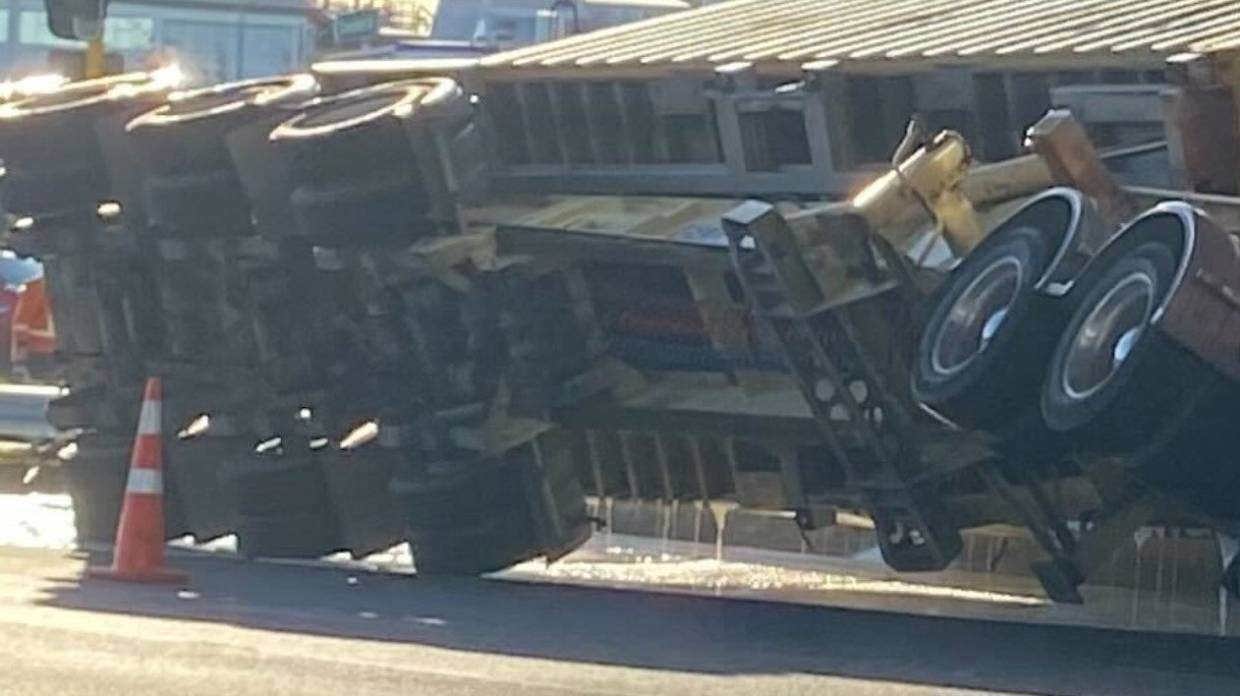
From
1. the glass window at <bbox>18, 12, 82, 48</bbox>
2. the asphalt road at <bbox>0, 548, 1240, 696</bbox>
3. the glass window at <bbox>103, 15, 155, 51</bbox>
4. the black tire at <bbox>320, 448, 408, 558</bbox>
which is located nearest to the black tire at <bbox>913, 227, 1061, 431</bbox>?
the asphalt road at <bbox>0, 548, 1240, 696</bbox>

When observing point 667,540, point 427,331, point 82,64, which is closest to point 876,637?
point 427,331

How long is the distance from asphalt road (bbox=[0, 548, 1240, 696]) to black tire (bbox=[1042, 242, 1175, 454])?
79 cm

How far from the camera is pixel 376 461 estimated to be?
1495cm

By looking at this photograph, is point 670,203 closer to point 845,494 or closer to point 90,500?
point 845,494

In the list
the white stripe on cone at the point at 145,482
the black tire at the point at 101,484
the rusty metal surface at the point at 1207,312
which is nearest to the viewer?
the rusty metal surface at the point at 1207,312

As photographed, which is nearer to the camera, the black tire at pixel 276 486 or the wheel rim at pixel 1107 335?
the wheel rim at pixel 1107 335

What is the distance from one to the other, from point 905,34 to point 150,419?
378 cm

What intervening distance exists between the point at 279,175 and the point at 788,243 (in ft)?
9.43

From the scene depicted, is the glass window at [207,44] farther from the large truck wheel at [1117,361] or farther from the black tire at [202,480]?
the large truck wheel at [1117,361]

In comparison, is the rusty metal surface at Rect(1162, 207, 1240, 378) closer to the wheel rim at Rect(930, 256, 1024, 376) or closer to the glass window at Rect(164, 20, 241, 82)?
the wheel rim at Rect(930, 256, 1024, 376)

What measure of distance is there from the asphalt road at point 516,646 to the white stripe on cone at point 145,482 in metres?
0.52

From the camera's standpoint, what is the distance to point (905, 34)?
14.5 meters

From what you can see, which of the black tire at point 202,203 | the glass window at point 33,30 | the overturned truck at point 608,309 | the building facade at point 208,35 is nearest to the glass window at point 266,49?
the building facade at point 208,35

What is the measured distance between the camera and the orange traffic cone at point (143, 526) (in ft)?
44.2
